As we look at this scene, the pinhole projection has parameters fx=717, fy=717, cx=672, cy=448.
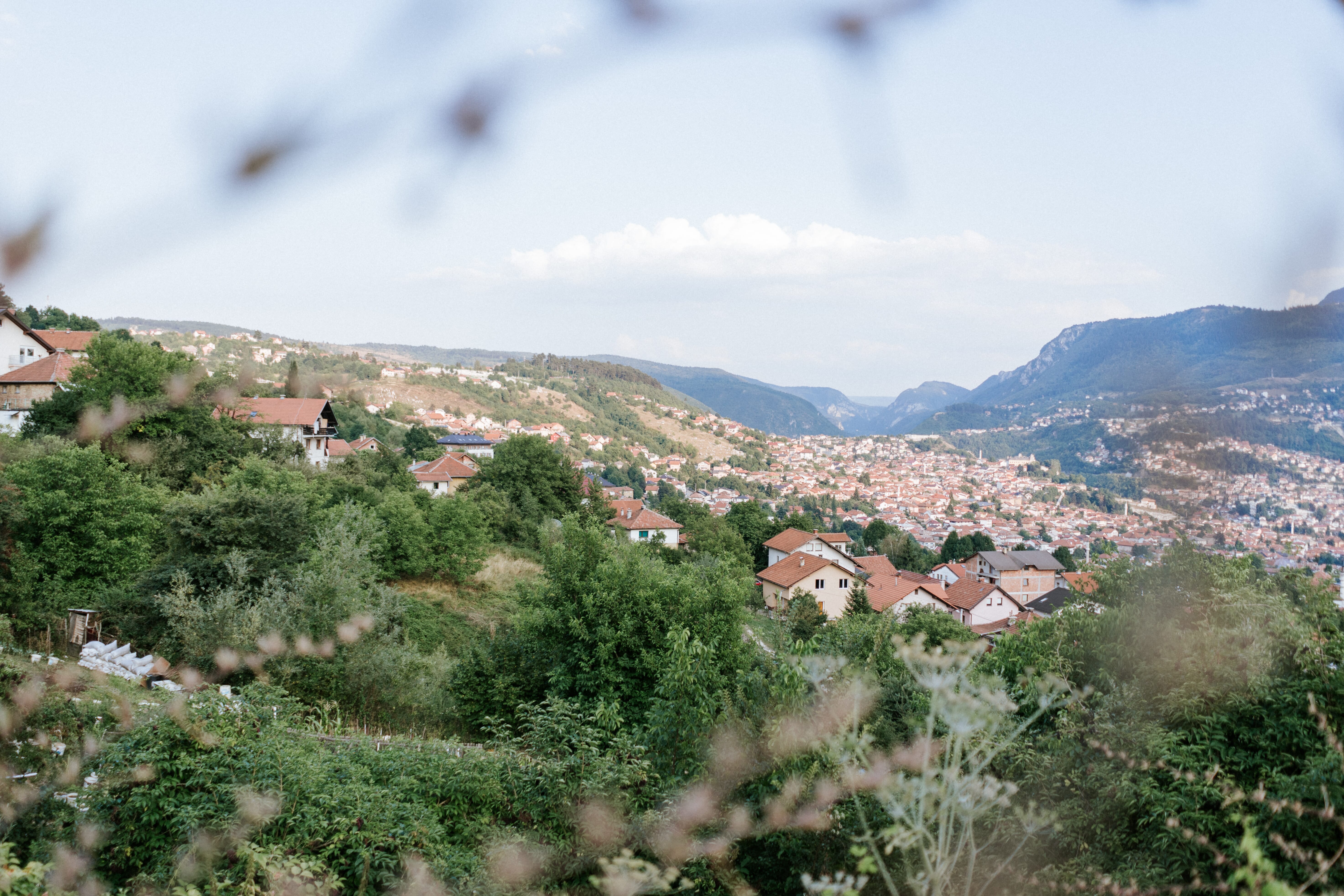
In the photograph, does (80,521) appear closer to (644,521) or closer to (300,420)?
(300,420)

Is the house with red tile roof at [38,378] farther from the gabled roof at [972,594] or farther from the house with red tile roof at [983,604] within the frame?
the gabled roof at [972,594]

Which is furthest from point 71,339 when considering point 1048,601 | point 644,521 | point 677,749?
point 1048,601

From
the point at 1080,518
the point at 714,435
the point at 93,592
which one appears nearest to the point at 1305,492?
the point at 1080,518

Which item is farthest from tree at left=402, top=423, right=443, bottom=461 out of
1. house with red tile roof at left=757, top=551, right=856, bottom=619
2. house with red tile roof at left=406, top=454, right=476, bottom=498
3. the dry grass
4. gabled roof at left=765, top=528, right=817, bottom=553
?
house with red tile roof at left=757, top=551, right=856, bottom=619

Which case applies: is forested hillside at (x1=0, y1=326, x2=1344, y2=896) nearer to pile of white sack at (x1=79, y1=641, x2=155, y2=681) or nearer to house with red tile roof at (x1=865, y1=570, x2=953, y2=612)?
pile of white sack at (x1=79, y1=641, x2=155, y2=681)

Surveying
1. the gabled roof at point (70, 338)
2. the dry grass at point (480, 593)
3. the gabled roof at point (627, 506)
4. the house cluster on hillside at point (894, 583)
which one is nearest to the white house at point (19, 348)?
the gabled roof at point (70, 338)

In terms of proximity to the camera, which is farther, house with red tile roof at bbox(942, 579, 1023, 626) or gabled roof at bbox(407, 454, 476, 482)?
gabled roof at bbox(407, 454, 476, 482)

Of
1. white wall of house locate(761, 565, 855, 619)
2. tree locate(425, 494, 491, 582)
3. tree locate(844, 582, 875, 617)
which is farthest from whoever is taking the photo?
white wall of house locate(761, 565, 855, 619)
